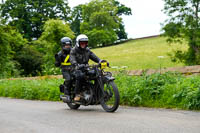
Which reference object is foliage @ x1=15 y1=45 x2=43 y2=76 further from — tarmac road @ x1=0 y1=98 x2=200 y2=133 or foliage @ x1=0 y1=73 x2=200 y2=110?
tarmac road @ x1=0 y1=98 x2=200 y2=133

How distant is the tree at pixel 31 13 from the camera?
75.5m

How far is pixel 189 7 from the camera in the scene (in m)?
39.9

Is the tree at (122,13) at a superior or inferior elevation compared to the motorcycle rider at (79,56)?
superior

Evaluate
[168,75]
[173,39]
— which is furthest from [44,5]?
[168,75]

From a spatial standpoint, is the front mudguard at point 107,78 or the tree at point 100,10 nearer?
the front mudguard at point 107,78

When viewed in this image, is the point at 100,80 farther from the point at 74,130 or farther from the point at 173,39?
the point at 173,39

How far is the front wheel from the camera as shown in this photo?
26.9ft

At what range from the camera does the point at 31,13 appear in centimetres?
7694

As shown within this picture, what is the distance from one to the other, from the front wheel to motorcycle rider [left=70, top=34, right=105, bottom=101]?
2.59 feet

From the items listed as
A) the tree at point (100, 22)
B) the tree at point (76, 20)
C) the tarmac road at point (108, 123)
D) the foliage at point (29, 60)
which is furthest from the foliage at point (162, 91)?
the tree at point (76, 20)

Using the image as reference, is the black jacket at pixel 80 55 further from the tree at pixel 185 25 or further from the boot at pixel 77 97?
the tree at pixel 185 25

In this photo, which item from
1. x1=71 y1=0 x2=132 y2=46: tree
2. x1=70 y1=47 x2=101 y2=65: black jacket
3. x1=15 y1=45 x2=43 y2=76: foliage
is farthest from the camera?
x1=71 y1=0 x2=132 y2=46: tree

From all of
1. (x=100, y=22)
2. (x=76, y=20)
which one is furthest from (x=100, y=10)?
(x=76, y=20)

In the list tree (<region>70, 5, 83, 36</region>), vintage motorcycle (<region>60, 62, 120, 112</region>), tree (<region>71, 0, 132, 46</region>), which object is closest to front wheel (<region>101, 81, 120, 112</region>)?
vintage motorcycle (<region>60, 62, 120, 112</region>)
